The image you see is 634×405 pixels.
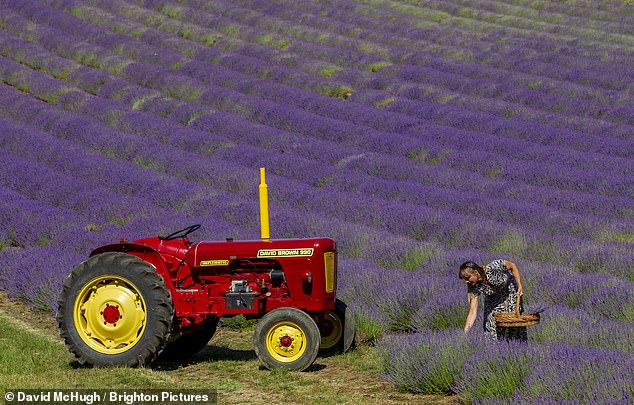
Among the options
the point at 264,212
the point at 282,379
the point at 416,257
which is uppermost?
the point at 264,212

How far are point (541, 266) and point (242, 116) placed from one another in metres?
9.74

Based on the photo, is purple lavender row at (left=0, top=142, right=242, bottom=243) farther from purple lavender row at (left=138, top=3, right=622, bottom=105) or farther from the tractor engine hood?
purple lavender row at (left=138, top=3, right=622, bottom=105)

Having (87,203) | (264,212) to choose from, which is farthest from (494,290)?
(87,203)

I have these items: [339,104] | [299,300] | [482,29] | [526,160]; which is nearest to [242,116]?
[339,104]

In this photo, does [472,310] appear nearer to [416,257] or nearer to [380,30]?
[416,257]

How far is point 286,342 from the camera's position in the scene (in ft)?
24.5

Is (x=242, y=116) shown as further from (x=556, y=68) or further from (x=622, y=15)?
(x=622, y=15)

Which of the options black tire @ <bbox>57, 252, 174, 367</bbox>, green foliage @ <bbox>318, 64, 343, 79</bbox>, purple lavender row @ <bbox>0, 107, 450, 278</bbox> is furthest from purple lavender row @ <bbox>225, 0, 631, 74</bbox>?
black tire @ <bbox>57, 252, 174, 367</bbox>

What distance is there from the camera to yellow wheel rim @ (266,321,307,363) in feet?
24.5

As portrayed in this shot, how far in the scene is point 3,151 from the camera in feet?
52.0

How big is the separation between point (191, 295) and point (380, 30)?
58.4ft

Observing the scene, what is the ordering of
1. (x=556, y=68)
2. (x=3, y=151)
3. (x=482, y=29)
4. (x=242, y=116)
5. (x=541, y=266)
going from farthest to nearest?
(x=482, y=29), (x=556, y=68), (x=242, y=116), (x=3, y=151), (x=541, y=266)

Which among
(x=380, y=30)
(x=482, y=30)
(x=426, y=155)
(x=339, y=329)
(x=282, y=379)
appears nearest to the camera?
(x=282, y=379)

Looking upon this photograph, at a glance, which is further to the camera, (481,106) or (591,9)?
(591,9)
